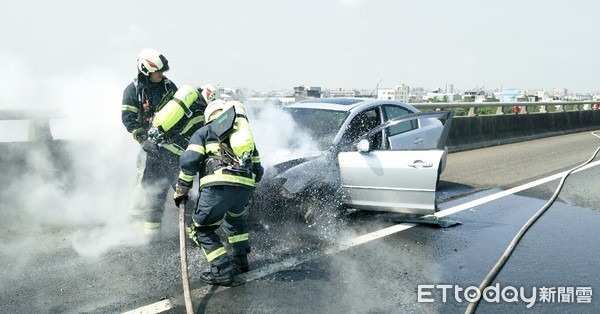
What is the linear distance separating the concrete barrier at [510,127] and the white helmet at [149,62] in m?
8.94

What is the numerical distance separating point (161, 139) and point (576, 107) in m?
23.9

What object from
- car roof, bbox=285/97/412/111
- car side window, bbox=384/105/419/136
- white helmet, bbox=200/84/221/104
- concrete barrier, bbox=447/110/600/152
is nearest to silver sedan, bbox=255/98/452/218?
car roof, bbox=285/97/412/111

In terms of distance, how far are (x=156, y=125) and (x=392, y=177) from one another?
8.84ft

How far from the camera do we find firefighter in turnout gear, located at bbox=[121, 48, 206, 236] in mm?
5180

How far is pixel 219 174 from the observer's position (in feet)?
13.7

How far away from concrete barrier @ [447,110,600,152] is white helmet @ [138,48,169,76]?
8936 mm

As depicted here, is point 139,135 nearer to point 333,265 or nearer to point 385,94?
point 333,265

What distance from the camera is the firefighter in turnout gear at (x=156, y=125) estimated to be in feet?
17.0

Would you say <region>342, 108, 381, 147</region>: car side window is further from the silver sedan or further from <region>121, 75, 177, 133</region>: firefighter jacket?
<region>121, 75, 177, 133</region>: firefighter jacket

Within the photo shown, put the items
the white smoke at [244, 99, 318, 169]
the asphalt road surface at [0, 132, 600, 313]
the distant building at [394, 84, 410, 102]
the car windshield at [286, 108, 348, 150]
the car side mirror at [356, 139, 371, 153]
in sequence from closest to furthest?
1. the asphalt road surface at [0, 132, 600, 313]
2. the car side mirror at [356, 139, 371, 153]
3. the white smoke at [244, 99, 318, 169]
4. the car windshield at [286, 108, 348, 150]
5. the distant building at [394, 84, 410, 102]

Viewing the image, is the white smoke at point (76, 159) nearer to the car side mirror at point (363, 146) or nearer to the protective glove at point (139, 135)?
the protective glove at point (139, 135)

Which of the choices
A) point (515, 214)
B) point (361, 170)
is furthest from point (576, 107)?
point (361, 170)

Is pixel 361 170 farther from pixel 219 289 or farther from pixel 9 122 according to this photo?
pixel 9 122

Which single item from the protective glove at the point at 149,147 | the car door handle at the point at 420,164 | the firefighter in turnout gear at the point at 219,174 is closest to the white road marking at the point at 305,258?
the firefighter in turnout gear at the point at 219,174
